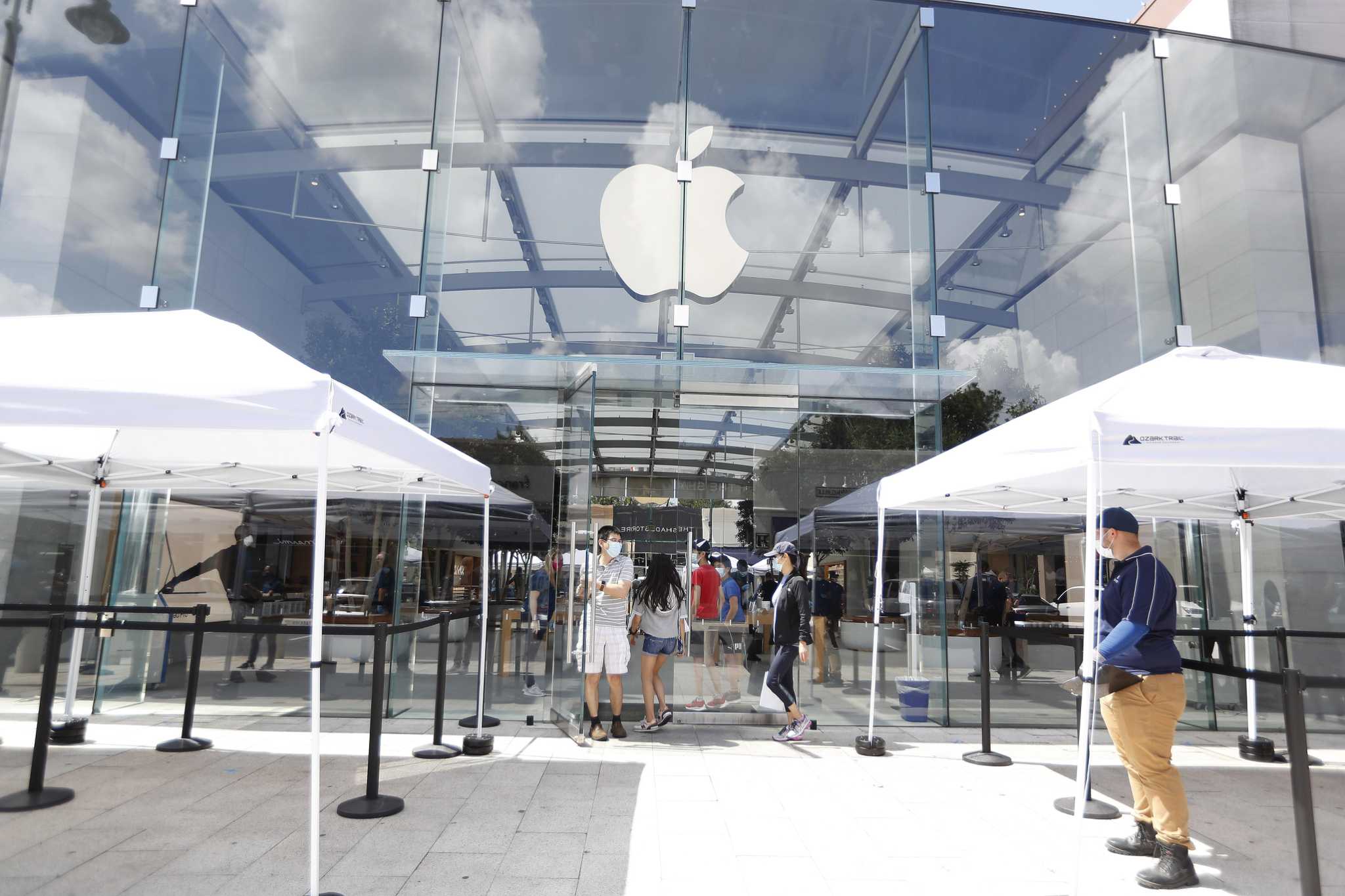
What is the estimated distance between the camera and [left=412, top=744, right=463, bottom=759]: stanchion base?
659 cm

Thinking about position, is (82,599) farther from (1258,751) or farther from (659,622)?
(1258,751)

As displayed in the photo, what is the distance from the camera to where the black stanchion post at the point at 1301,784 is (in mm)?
3480

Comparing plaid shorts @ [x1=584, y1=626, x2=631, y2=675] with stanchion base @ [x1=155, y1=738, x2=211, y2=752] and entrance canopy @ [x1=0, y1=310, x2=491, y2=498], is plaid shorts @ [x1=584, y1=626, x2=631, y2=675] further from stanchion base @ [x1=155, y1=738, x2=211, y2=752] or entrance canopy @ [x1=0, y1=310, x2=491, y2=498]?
stanchion base @ [x1=155, y1=738, x2=211, y2=752]

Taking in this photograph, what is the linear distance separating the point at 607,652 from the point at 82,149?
8.97m

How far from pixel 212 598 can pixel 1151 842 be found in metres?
9.32

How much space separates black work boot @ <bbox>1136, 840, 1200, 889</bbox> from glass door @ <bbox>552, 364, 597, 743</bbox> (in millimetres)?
4542

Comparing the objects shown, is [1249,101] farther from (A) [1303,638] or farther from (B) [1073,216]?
(A) [1303,638]

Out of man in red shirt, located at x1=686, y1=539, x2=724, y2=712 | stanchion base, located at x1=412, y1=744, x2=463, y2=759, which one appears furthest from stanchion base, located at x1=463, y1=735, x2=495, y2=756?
man in red shirt, located at x1=686, y1=539, x2=724, y2=712

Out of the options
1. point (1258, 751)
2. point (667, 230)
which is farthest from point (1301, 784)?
point (667, 230)

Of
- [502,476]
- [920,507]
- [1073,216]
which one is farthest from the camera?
[1073,216]

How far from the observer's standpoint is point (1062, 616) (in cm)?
1027

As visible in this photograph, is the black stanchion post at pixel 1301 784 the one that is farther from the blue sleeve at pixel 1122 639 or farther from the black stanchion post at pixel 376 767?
the black stanchion post at pixel 376 767

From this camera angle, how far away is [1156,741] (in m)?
4.30

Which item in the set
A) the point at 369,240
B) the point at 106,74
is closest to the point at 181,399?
the point at 369,240
